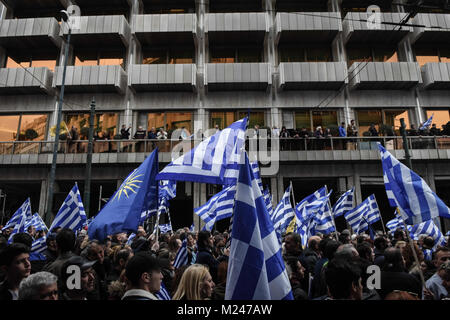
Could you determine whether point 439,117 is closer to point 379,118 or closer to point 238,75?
point 379,118

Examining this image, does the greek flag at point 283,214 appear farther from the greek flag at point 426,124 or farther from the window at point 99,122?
the window at point 99,122

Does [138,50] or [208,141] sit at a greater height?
[138,50]

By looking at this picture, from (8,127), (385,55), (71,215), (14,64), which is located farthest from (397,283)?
(14,64)

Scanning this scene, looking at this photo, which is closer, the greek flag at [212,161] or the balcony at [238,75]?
the greek flag at [212,161]

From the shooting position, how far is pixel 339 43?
866 inches

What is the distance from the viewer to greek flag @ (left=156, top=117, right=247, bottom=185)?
6070 millimetres

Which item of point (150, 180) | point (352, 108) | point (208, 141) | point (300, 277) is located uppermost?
point (352, 108)

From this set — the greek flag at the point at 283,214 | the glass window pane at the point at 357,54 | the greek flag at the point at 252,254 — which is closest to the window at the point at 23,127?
the greek flag at the point at 283,214

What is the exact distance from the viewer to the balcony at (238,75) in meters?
20.6

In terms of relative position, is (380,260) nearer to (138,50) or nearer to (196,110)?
(196,110)

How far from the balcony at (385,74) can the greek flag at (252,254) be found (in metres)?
19.5

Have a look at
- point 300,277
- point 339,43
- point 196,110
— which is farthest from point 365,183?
point 300,277

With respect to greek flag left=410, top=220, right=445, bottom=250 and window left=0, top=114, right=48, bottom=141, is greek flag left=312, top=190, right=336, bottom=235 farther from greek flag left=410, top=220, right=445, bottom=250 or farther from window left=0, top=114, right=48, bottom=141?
window left=0, top=114, right=48, bottom=141

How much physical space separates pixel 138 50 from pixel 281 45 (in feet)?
32.6
